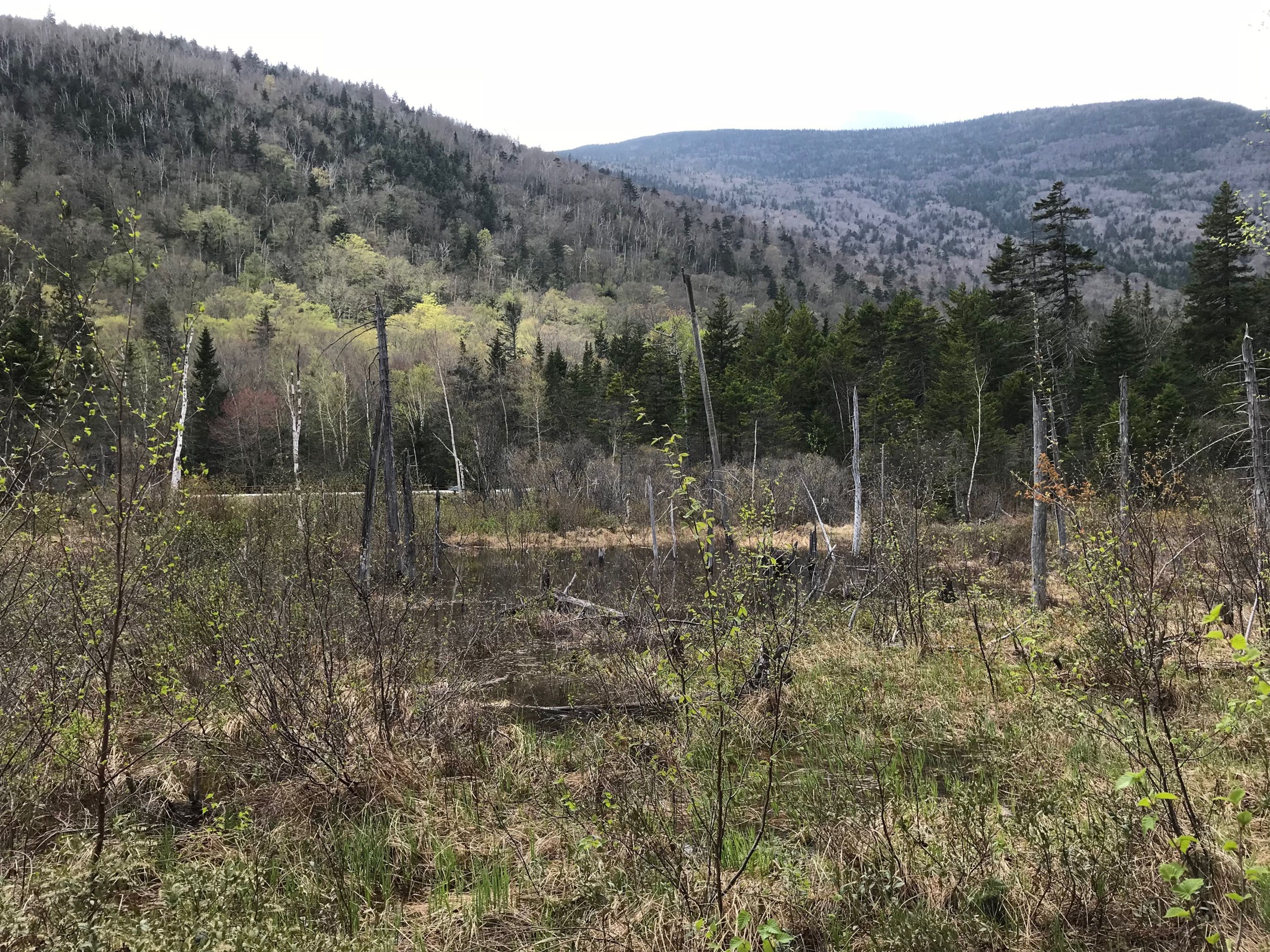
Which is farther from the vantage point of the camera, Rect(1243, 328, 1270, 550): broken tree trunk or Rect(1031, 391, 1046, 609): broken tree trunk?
Rect(1031, 391, 1046, 609): broken tree trunk

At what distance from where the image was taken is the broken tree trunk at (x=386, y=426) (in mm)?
12422

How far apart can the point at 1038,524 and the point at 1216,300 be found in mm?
29927

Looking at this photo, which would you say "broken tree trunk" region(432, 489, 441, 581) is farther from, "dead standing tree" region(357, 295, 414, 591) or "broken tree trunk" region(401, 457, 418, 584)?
"dead standing tree" region(357, 295, 414, 591)

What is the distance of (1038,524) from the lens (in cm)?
1138

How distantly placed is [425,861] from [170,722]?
111 inches

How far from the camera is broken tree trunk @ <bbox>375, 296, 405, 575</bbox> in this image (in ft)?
40.8

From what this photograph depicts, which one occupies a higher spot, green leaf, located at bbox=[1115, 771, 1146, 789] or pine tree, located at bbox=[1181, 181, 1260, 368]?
pine tree, located at bbox=[1181, 181, 1260, 368]

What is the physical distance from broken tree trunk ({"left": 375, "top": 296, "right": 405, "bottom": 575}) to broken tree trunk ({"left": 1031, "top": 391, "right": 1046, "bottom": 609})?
34.2 ft

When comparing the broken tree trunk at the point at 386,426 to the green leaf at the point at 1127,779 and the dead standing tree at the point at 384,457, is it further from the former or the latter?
the green leaf at the point at 1127,779

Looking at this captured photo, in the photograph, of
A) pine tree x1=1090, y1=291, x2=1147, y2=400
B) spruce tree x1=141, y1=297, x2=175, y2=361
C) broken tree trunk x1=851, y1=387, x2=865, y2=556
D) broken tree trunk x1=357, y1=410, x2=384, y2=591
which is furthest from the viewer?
pine tree x1=1090, y1=291, x2=1147, y2=400

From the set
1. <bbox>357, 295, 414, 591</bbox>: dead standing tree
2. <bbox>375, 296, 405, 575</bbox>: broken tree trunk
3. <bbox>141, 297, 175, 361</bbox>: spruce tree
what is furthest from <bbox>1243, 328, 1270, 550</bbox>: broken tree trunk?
<bbox>141, 297, 175, 361</bbox>: spruce tree

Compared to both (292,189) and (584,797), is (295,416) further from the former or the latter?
(292,189)

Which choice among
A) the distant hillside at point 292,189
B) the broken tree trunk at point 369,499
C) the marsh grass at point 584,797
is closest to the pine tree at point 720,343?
the distant hillside at point 292,189

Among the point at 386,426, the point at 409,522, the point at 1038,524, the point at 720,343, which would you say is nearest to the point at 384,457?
the point at 386,426
